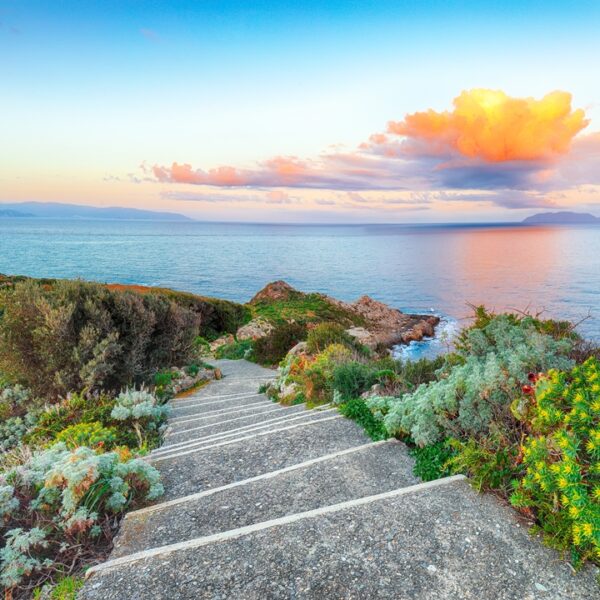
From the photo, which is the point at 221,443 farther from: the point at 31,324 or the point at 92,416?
the point at 31,324

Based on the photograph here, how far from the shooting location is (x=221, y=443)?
20.2ft

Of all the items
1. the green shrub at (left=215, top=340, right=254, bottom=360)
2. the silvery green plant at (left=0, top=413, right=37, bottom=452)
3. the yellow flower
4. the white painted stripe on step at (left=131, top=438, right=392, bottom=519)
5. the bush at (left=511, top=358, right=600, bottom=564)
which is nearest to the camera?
the yellow flower

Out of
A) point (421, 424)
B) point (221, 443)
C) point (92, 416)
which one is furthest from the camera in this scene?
point (92, 416)

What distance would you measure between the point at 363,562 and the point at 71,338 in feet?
26.7

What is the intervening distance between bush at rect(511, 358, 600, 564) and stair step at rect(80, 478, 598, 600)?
227 millimetres

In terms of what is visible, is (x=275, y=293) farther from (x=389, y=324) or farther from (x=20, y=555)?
(x=20, y=555)

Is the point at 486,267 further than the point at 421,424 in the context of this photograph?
Yes

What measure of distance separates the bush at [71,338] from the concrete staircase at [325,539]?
15.4 feet

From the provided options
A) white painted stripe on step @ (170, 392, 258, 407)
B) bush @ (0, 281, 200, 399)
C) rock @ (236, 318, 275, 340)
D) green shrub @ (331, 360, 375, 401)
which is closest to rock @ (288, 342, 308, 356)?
white painted stripe on step @ (170, 392, 258, 407)

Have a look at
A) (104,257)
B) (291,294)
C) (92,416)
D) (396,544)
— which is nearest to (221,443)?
(92,416)

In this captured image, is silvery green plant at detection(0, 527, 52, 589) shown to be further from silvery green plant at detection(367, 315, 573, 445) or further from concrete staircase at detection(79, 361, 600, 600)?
silvery green plant at detection(367, 315, 573, 445)

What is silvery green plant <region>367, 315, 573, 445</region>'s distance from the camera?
468cm

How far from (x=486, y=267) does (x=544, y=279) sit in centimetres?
1999

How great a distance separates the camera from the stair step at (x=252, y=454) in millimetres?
4996
